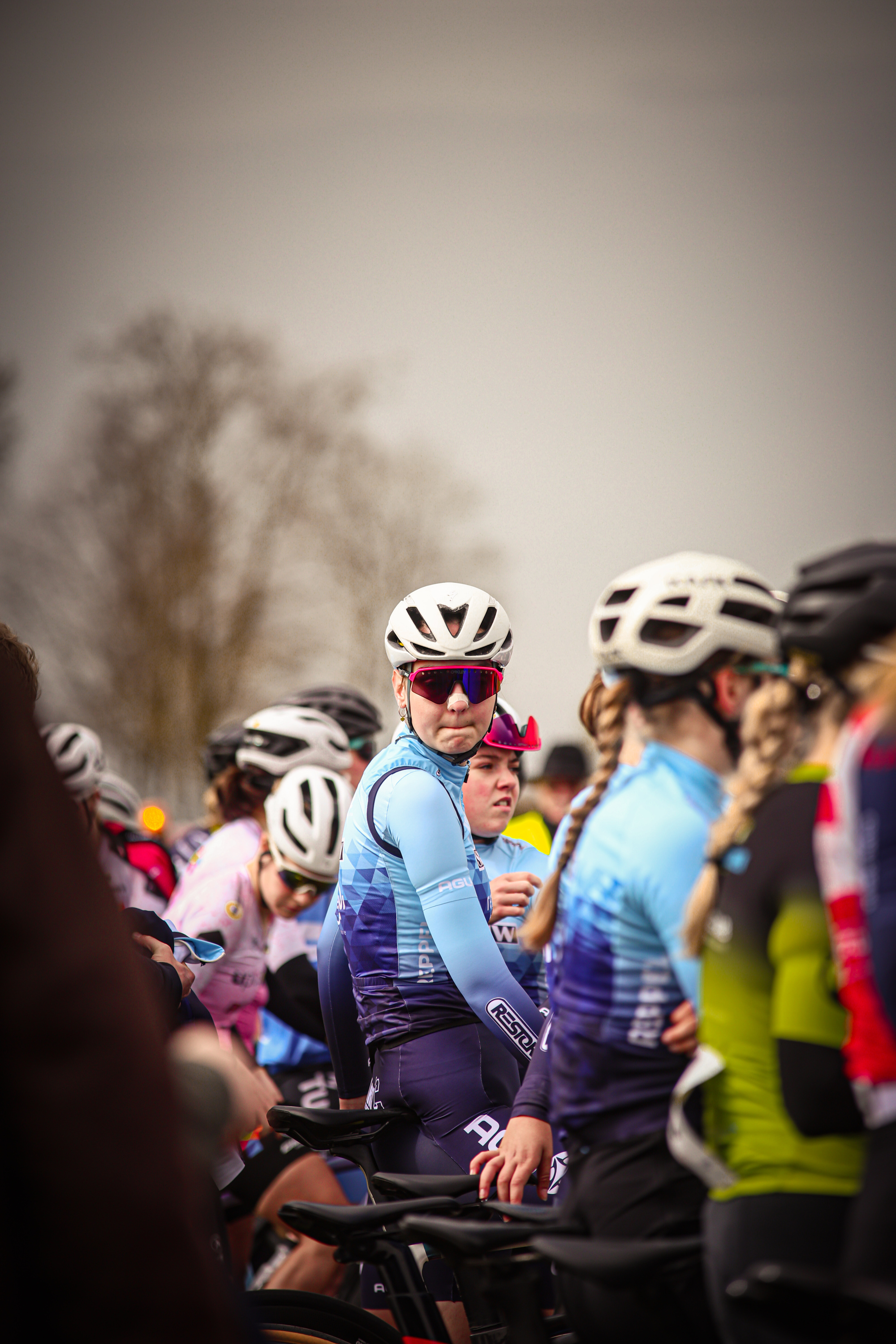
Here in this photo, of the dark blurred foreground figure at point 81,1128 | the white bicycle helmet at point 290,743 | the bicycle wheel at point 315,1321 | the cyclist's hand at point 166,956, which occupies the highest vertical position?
the white bicycle helmet at point 290,743

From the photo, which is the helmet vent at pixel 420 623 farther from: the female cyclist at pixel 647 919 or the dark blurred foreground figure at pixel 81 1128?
the dark blurred foreground figure at pixel 81 1128

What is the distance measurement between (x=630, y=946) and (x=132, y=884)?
5.04 m

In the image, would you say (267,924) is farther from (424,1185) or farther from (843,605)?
(843,605)

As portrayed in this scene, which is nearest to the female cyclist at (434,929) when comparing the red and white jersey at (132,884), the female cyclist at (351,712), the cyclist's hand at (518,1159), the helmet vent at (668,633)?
the cyclist's hand at (518,1159)

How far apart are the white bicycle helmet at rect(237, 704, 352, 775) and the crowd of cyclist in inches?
85.2

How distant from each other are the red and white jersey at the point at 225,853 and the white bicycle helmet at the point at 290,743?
467 millimetres

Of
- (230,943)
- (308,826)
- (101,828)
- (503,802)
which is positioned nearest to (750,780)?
(503,802)

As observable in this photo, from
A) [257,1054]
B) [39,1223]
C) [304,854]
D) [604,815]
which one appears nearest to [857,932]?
[604,815]

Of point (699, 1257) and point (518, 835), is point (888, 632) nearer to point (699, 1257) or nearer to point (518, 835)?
point (699, 1257)

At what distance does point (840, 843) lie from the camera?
2107mm

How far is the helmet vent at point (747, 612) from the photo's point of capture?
286cm

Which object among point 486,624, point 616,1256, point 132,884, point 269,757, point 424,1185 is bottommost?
point 424,1185

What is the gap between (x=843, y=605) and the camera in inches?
90.5

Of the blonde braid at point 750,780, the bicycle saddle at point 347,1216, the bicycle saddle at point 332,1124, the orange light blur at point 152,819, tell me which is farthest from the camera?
the orange light blur at point 152,819
